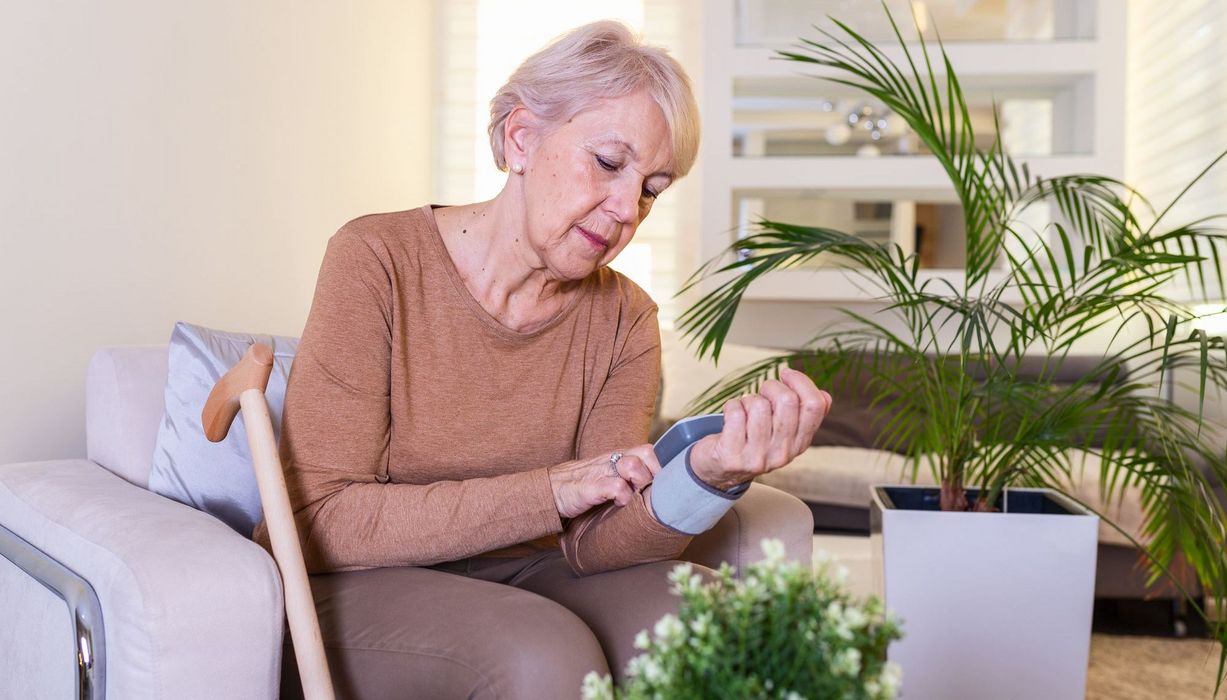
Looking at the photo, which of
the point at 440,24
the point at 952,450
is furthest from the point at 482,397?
the point at 440,24

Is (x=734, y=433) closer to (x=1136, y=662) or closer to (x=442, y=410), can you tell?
(x=442, y=410)

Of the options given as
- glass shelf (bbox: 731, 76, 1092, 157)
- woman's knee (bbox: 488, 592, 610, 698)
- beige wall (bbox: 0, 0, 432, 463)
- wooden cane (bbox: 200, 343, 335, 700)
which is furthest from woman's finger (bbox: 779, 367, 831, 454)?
glass shelf (bbox: 731, 76, 1092, 157)

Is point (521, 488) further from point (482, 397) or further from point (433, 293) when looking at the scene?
point (433, 293)

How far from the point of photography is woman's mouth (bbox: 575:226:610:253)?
1366 mm

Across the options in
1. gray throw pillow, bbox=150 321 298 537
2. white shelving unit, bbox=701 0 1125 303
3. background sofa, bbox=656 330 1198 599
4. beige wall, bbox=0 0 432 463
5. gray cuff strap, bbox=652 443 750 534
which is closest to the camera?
gray cuff strap, bbox=652 443 750 534

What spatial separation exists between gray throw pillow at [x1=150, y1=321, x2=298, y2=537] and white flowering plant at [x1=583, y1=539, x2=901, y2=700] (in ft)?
3.23

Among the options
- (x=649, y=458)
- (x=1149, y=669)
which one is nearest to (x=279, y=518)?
(x=649, y=458)

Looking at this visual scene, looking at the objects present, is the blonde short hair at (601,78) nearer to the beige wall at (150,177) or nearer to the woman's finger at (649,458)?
the woman's finger at (649,458)

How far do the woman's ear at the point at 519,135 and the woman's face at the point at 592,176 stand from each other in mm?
13

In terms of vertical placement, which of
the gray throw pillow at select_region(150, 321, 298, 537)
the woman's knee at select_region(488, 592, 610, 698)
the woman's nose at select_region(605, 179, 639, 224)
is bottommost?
the woman's knee at select_region(488, 592, 610, 698)

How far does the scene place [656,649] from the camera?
628mm

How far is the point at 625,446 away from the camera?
1432 mm

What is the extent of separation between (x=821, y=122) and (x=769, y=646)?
3297 millimetres

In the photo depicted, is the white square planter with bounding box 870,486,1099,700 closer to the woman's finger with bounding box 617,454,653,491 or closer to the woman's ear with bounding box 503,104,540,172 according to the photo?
the woman's finger with bounding box 617,454,653,491
